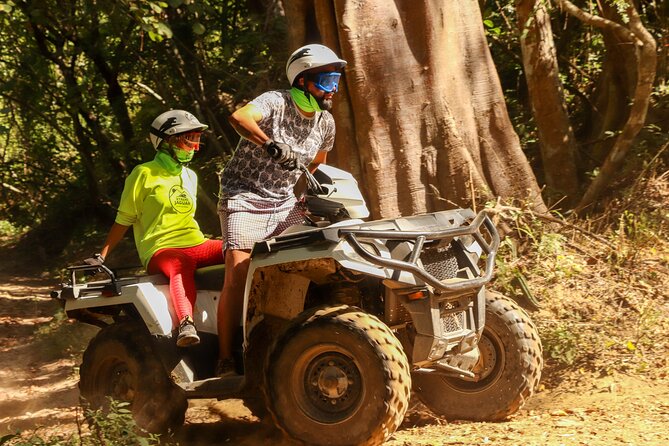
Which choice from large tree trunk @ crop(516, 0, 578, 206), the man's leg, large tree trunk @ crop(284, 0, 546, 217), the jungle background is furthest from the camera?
large tree trunk @ crop(516, 0, 578, 206)

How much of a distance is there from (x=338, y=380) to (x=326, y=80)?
5.83 ft

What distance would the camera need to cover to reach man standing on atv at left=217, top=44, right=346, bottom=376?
18.1 ft

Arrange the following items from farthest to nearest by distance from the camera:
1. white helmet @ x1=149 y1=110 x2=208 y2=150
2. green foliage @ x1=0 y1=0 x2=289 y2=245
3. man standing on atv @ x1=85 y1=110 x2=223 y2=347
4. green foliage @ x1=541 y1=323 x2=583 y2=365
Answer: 1. green foliage @ x1=0 y1=0 x2=289 y2=245
2. green foliage @ x1=541 y1=323 x2=583 y2=365
3. white helmet @ x1=149 y1=110 x2=208 y2=150
4. man standing on atv @ x1=85 y1=110 x2=223 y2=347

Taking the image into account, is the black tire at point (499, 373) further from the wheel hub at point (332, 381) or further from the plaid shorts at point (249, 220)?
the plaid shorts at point (249, 220)

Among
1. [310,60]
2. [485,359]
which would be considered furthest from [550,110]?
[310,60]

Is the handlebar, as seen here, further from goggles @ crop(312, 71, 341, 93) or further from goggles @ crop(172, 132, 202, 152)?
goggles @ crop(172, 132, 202, 152)

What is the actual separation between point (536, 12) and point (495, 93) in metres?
1.04

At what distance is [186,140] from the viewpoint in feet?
20.2

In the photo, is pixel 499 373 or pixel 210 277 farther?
pixel 210 277

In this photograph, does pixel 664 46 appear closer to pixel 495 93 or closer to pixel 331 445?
pixel 495 93

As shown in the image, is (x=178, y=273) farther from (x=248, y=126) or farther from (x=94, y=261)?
(x=248, y=126)

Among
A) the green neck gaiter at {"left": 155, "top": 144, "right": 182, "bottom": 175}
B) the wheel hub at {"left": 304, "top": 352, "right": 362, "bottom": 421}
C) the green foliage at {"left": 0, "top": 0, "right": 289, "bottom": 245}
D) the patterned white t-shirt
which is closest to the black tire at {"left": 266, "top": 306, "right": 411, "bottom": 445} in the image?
the wheel hub at {"left": 304, "top": 352, "right": 362, "bottom": 421}

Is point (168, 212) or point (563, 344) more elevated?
point (168, 212)

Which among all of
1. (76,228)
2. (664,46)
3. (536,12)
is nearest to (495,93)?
(536,12)
